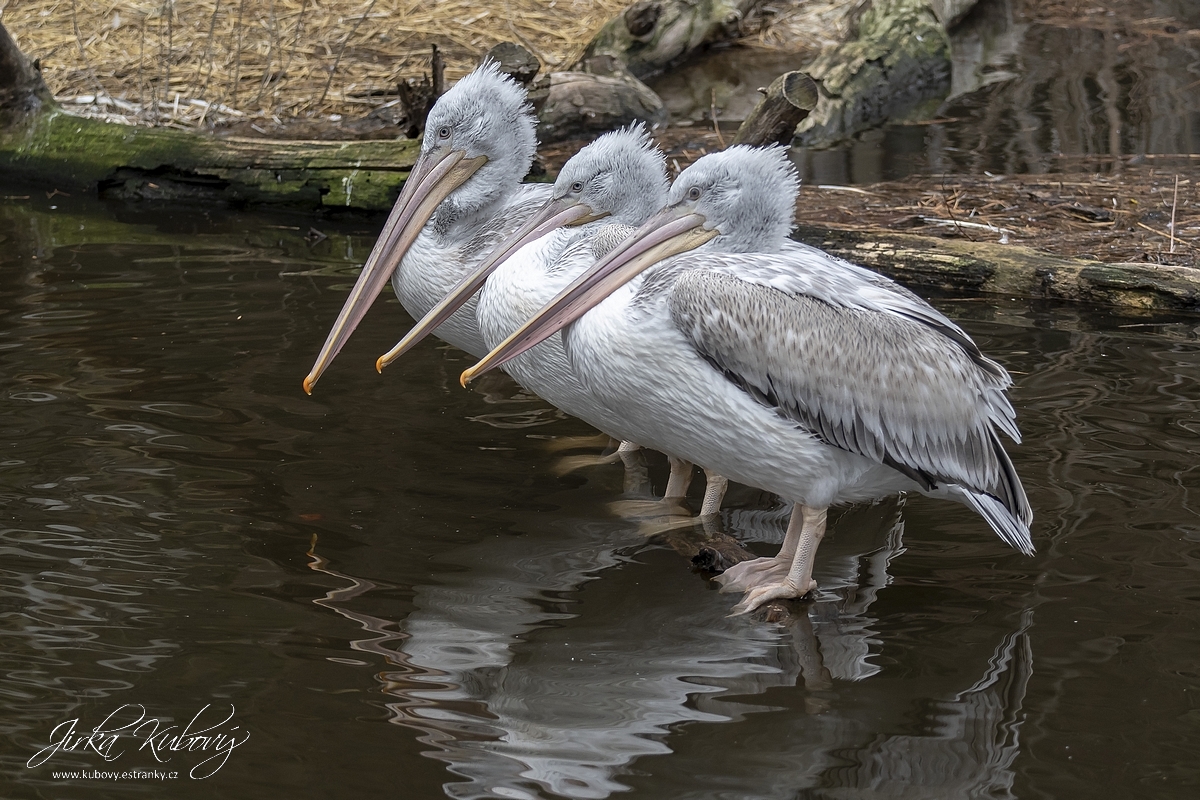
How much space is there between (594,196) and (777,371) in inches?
39.2

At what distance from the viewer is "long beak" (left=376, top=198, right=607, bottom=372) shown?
392 centimetres

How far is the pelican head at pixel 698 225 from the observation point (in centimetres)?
336

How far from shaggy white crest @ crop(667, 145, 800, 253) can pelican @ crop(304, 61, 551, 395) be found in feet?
3.34

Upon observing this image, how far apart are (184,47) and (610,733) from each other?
7706mm

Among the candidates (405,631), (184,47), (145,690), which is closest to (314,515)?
(405,631)

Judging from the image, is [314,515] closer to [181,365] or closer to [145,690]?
[145,690]

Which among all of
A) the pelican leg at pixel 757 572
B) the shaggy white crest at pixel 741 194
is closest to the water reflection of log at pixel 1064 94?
the shaggy white crest at pixel 741 194

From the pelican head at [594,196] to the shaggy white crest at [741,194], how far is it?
46 centimetres

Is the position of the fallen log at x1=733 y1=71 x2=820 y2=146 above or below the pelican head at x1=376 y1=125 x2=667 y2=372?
above

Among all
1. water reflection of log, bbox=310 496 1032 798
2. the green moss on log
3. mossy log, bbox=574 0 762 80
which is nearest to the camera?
water reflection of log, bbox=310 496 1032 798

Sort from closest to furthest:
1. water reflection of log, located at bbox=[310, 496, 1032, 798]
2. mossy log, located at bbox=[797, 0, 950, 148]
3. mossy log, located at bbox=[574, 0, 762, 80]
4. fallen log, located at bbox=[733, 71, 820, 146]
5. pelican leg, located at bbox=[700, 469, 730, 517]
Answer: water reflection of log, located at bbox=[310, 496, 1032, 798]
pelican leg, located at bbox=[700, 469, 730, 517]
fallen log, located at bbox=[733, 71, 820, 146]
mossy log, located at bbox=[797, 0, 950, 148]
mossy log, located at bbox=[574, 0, 762, 80]

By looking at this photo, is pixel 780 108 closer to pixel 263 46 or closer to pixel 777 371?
pixel 777 371
